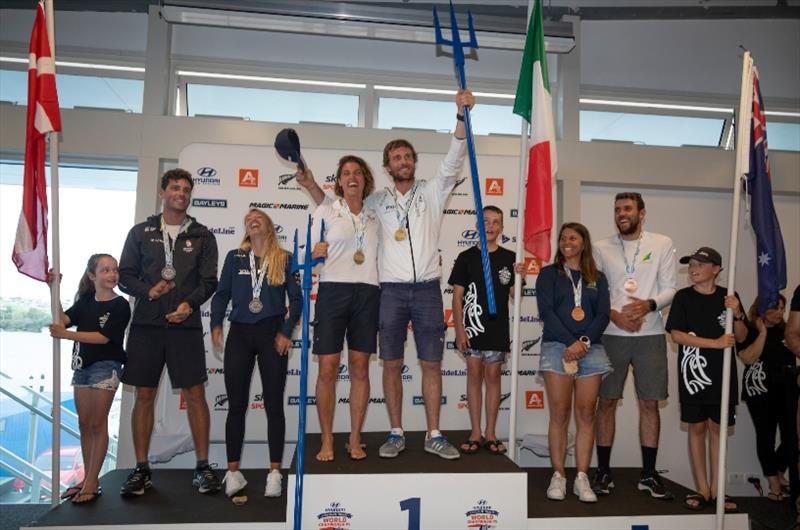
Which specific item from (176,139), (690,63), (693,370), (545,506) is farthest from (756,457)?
(176,139)

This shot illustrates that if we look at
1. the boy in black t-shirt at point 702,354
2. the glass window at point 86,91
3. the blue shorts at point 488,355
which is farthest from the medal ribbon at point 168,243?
the boy in black t-shirt at point 702,354

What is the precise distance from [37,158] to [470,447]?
293 centimetres

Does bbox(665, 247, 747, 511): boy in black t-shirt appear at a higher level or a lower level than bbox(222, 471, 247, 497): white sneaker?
higher

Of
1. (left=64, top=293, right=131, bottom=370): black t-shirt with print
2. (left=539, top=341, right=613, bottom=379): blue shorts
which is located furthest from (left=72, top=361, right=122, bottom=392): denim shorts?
(left=539, top=341, right=613, bottom=379): blue shorts

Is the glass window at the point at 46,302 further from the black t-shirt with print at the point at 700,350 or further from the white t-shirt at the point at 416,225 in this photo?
the black t-shirt with print at the point at 700,350

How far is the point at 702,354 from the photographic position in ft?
10.9

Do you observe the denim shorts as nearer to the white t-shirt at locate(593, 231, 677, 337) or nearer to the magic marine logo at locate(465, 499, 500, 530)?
the magic marine logo at locate(465, 499, 500, 530)

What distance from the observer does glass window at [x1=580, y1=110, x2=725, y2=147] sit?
5336 millimetres

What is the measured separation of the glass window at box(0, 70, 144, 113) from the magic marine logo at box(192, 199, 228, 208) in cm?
113

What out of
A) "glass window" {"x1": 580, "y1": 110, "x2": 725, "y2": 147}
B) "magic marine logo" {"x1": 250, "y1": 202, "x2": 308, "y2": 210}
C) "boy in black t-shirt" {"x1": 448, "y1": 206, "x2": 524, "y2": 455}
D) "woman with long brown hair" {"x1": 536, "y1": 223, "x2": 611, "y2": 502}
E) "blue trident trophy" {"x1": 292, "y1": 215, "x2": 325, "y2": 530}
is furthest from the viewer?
"glass window" {"x1": 580, "y1": 110, "x2": 725, "y2": 147}

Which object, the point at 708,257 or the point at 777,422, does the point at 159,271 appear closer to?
the point at 708,257

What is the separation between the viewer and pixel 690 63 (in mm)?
5477

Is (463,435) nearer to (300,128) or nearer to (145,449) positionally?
(145,449)

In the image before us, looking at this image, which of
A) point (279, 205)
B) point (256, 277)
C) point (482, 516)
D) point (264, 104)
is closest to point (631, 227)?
point (482, 516)
